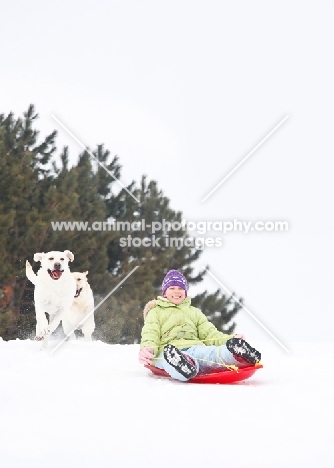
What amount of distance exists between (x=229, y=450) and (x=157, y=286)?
15.6 metres

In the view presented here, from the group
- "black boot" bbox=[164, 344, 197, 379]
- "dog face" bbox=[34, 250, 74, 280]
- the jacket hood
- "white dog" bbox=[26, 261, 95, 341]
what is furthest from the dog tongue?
"black boot" bbox=[164, 344, 197, 379]

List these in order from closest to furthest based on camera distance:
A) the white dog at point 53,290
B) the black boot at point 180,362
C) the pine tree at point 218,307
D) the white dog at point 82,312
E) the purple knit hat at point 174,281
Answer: the black boot at point 180,362, the purple knit hat at point 174,281, the white dog at point 53,290, the white dog at point 82,312, the pine tree at point 218,307

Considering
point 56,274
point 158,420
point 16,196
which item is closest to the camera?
point 158,420

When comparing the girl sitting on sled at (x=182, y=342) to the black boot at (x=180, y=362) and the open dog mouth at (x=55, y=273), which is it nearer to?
the black boot at (x=180, y=362)

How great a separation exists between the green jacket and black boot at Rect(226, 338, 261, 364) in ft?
1.26

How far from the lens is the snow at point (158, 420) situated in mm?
2256

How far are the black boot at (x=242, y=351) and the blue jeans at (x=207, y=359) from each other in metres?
0.06

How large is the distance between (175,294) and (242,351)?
35.8 inches

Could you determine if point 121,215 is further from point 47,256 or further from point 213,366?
point 213,366

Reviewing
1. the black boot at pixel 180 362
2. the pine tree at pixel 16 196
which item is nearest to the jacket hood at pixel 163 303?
the black boot at pixel 180 362

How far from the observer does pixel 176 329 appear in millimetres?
4402

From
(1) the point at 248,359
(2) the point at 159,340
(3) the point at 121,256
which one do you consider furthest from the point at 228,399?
(3) the point at 121,256

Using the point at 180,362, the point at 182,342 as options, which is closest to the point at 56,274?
the point at 182,342

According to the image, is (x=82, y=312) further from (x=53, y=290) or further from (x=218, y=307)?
(x=218, y=307)
